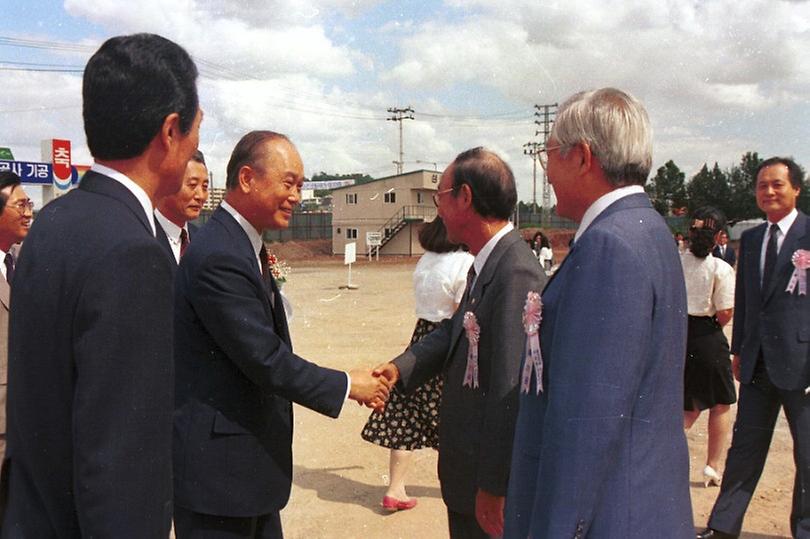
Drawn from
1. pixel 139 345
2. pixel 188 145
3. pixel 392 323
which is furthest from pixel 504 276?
pixel 392 323

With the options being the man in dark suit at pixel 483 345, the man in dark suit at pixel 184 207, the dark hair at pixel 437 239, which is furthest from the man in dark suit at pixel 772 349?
the man in dark suit at pixel 184 207

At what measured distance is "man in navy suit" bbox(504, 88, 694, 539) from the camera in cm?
156

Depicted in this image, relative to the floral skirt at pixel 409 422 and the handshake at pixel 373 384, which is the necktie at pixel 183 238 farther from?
the handshake at pixel 373 384

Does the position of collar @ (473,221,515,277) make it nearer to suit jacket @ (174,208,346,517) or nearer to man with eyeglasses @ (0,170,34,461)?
suit jacket @ (174,208,346,517)

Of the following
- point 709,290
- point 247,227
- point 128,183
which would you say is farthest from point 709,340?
point 128,183

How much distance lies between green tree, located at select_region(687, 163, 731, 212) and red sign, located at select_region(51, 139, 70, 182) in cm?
5218

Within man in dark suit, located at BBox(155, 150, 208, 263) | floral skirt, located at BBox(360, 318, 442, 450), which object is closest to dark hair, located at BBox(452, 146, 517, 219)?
floral skirt, located at BBox(360, 318, 442, 450)

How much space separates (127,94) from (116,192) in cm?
22

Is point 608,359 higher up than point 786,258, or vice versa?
point 786,258

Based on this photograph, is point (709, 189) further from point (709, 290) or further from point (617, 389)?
point (617, 389)

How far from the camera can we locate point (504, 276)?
7.89 feet

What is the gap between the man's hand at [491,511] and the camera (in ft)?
7.38

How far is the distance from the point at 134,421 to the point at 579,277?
1.05 meters

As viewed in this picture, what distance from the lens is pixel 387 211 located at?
48656 millimetres
